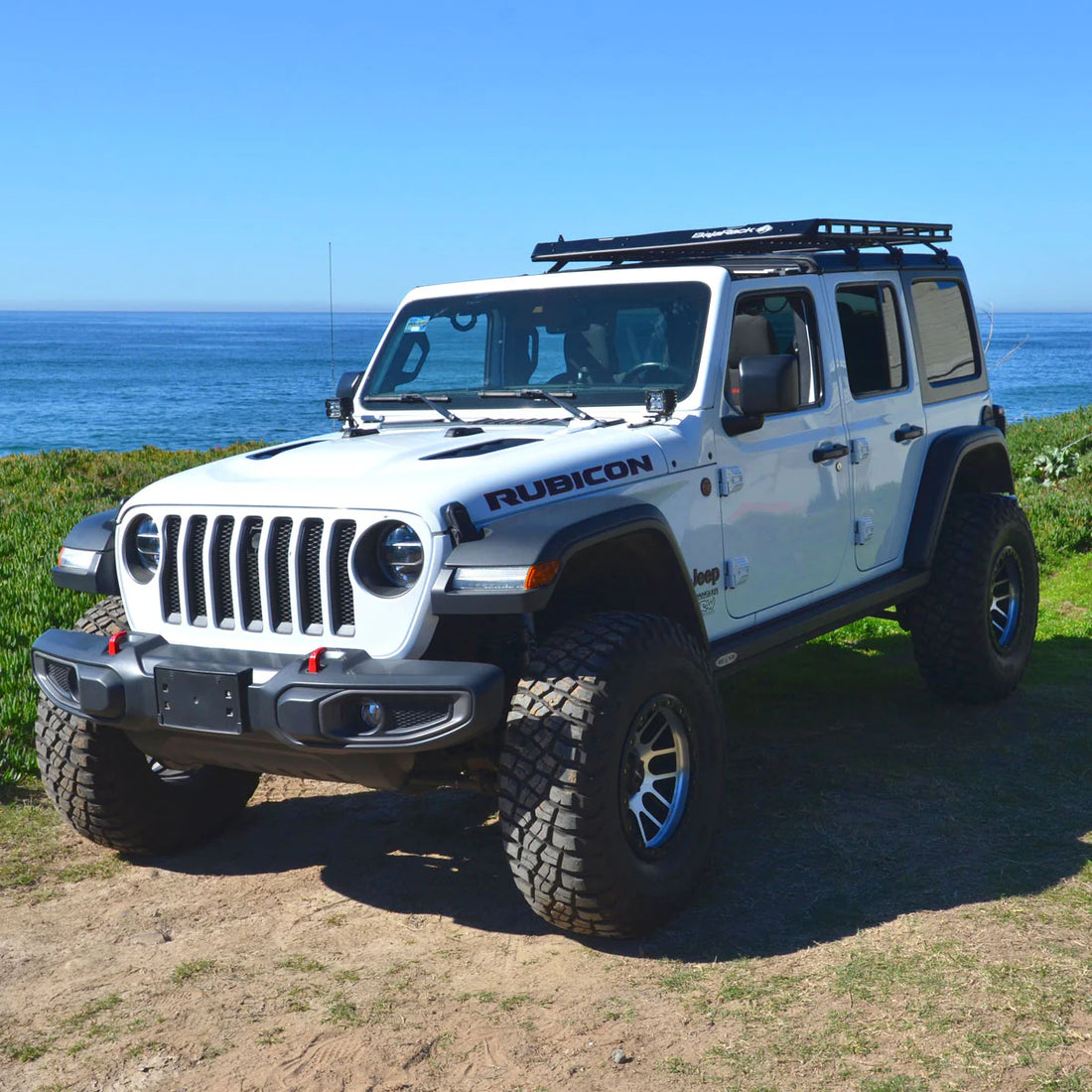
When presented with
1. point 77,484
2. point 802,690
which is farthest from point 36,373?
point 802,690

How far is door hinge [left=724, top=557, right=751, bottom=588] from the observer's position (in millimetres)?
4770

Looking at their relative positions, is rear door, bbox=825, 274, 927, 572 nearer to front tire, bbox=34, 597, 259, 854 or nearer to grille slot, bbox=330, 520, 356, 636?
grille slot, bbox=330, 520, 356, 636

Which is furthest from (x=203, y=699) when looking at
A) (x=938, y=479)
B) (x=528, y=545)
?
(x=938, y=479)

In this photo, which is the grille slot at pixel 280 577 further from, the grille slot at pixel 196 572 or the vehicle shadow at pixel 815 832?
the vehicle shadow at pixel 815 832

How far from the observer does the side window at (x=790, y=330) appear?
4958mm

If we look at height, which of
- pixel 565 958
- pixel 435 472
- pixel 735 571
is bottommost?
pixel 565 958

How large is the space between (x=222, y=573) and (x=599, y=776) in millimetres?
1340

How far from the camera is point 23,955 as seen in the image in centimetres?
400

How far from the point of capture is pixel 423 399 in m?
5.28

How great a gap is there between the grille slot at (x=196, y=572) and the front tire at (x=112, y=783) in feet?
1.55

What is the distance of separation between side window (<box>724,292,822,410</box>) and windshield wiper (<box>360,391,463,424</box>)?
121 centimetres

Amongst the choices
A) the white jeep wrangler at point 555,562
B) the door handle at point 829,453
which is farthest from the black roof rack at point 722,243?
the door handle at point 829,453

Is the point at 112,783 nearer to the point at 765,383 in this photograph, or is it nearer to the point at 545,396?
the point at 545,396

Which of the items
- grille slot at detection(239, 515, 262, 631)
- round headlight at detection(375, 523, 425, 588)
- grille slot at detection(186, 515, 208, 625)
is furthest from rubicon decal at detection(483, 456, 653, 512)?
grille slot at detection(186, 515, 208, 625)
